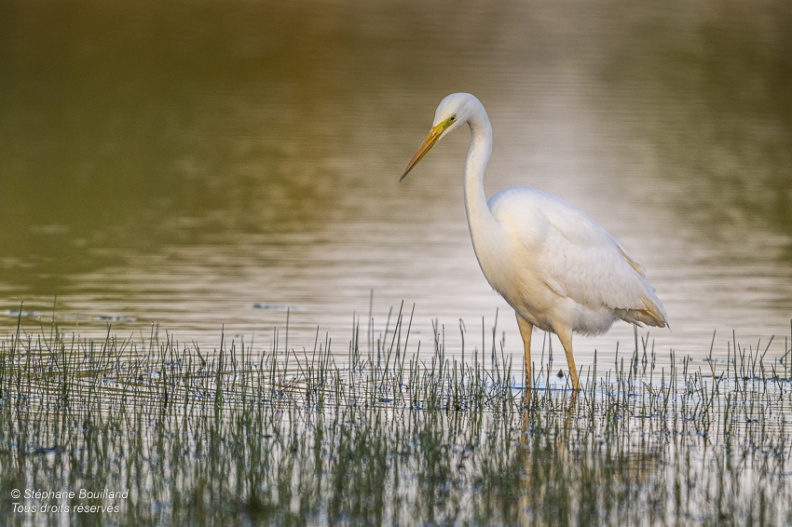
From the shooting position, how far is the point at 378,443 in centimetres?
794

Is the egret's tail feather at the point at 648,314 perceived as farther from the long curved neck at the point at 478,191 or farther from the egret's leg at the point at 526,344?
the long curved neck at the point at 478,191

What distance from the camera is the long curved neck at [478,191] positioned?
34.4ft

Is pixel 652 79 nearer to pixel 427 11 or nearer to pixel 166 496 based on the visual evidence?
pixel 427 11

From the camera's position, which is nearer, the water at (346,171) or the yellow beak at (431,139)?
the yellow beak at (431,139)

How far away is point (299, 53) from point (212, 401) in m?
39.3

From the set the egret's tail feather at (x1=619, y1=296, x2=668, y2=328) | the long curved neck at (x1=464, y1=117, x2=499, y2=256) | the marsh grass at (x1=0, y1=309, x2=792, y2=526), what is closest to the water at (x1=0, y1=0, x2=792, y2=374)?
the egret's tail feather at (x1=619, y1=296, x2=668, y2=328)

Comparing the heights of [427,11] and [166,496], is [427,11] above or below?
above

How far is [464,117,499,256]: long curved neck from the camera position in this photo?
34.4 feet

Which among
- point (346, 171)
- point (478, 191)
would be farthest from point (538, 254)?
point (346, 171)

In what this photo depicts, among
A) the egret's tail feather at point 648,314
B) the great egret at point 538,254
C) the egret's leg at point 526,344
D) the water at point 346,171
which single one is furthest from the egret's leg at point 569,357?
the water at point 346,171

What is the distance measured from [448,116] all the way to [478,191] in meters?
0.60

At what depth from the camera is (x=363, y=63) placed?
46.8 m

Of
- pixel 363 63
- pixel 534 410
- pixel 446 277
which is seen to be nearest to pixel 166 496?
pixel 534 410

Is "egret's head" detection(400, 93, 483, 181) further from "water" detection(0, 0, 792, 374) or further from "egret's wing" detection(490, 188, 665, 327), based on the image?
"water" detection(0, 0, 792, 374)
